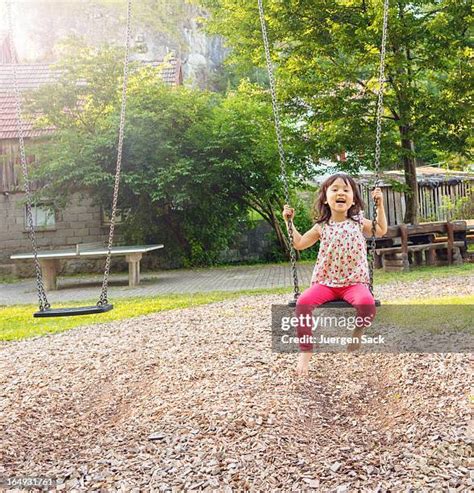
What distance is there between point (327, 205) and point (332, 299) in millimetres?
717

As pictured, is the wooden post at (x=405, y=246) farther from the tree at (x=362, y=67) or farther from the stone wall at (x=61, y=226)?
the stone wall at (x=61, y=226)

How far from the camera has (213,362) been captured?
16.5 feet

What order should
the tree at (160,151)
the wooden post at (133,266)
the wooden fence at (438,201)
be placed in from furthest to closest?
the wooden fence at (438,201) < the tree at (160,151) < the wooden post at (133,266)

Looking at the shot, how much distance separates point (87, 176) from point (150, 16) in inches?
917

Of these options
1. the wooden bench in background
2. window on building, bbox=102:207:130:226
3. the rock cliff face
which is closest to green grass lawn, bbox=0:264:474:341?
the wooden bench in background

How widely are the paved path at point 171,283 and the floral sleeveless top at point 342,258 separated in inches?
246

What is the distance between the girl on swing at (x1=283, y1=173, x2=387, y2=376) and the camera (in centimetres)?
402

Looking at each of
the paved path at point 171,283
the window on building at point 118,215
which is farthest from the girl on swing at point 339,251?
the window on building at point 118,215

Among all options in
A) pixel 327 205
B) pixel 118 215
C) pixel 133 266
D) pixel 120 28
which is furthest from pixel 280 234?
pixel 120 28

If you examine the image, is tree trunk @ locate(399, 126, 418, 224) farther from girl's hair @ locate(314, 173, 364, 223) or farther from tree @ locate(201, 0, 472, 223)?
girl's hair @ locate(314, 173, 364, 223)

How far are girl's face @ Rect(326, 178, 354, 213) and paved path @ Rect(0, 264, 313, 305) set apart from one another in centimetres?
623

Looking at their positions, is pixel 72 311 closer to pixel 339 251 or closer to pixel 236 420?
pixel 236 420

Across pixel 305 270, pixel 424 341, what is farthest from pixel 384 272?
pixel 424 341

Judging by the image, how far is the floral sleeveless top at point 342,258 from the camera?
4.09 m
